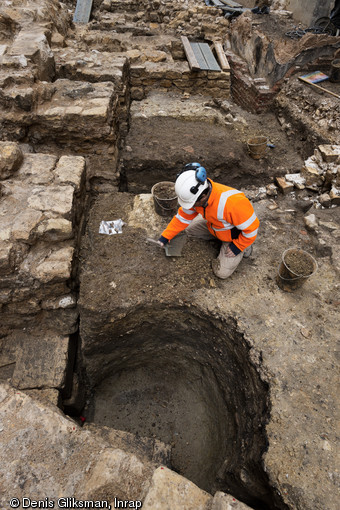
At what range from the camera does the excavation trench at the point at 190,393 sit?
2.57m

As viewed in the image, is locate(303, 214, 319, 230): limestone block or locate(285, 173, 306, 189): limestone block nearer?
locate(303, 214, 319, 230): limestone block

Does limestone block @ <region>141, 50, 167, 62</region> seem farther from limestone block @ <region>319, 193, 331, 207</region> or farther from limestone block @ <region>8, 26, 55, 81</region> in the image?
limestone block @ <region>319, 193, 331, 207</region>

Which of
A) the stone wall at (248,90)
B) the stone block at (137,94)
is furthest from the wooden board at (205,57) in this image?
the stone block at (137,94)

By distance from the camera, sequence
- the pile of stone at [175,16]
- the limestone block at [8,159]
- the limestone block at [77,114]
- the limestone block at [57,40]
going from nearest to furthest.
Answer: the limestone block at [8,159] < the limestone block at [77,114] < the limestone block at [57,40] < the pile of stone at [175,16]

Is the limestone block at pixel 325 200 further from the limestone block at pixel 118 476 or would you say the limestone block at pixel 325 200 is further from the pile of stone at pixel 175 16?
the pile of stone at pixel 175 16

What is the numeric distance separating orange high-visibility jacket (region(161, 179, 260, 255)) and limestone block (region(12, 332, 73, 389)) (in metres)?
1.77

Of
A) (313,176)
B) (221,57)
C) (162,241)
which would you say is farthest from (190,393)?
(221,57)

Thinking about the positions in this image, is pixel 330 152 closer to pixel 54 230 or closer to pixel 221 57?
pixel 54 230

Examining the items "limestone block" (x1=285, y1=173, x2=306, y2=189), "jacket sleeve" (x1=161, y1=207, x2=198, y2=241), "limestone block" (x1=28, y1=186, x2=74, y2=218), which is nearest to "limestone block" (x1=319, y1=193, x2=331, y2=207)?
"limestone block" (x1=285, y1=173, x2=306, y2=189)

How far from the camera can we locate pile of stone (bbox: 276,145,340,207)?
14.4 feet

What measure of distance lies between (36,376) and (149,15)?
1122 centimetres

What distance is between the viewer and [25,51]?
4.77 m

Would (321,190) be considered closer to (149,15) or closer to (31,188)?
(31,188)

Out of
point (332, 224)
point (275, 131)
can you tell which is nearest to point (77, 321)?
point (332, 224)
